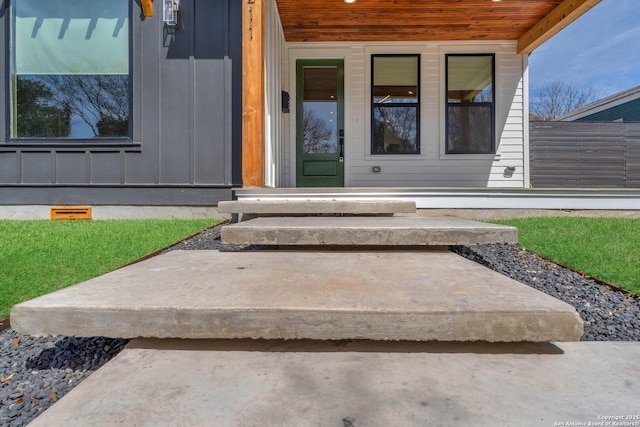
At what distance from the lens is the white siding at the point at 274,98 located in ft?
12.7

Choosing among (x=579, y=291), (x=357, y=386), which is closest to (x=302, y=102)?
(x=579, y=291)

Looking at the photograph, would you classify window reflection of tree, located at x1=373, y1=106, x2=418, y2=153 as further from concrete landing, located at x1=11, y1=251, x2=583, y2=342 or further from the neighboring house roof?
the neighboring house roof

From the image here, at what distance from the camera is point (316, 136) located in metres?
5.51

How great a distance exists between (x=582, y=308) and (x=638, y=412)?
40.6 inches

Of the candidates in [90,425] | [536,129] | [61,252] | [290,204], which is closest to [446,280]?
[90,425]

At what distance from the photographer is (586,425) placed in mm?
693

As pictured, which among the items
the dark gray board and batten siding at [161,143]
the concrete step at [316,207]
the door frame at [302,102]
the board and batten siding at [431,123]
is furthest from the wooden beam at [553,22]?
the dark gray board and batten siding at [161,143]

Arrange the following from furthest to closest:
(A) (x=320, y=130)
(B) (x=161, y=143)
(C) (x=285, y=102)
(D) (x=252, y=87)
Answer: (A) (x=320, y=130) → (C) (x=285, y=102) → (B) (x=161, y=143) → (D) (x=252, y=87)

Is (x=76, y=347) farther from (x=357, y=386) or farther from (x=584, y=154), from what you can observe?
(x=584, y=154)

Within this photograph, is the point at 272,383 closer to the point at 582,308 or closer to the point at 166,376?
the point at 166,376

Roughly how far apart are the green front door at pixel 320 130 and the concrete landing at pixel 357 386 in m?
4.61

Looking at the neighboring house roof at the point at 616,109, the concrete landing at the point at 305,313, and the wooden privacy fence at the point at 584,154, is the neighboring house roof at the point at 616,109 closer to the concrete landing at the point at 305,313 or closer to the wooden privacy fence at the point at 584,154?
the wooden privacy fence at the point at 584,154

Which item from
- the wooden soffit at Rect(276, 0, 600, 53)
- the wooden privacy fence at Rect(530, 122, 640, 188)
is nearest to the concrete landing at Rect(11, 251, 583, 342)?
the wooden soffit at Rect(276, 0, 600, 53)

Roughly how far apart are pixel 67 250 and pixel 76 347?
1.38m
